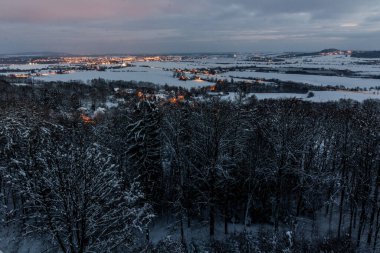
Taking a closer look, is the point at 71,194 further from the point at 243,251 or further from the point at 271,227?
the point at 271,227

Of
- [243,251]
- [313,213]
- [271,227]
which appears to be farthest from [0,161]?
[313,213]

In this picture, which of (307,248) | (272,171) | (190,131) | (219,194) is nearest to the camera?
(307,248)

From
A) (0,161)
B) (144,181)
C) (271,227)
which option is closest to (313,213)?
(271,227)

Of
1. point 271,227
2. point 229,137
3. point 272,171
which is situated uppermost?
point 229,137

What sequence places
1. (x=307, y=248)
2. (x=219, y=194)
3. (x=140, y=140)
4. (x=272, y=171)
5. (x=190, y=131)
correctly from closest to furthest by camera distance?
(x=307, y=248) → (x=272, y=171) → (x=140, y=140) → (x=219, y=194) → (x=190, y=131)

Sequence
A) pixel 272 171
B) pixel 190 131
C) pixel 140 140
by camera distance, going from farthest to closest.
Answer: pixel 190 131, pixel 140 140, pixel 272 171

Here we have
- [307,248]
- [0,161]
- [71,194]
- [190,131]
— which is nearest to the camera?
[71,194]

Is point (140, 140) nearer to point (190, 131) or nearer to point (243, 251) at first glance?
point (190, 131)

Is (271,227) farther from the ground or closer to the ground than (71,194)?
closer to the ground

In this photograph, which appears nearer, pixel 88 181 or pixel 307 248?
pixel 88 181
